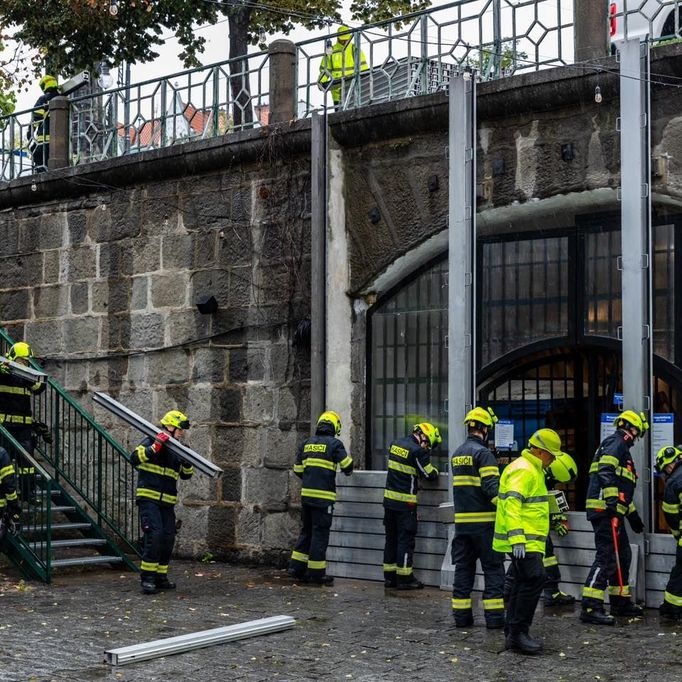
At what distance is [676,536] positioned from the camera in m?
10.8

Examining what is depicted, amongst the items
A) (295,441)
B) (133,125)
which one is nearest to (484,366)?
(295,441)

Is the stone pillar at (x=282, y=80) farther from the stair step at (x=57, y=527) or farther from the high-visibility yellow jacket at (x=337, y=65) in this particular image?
the stair step at (x=57, y=527)

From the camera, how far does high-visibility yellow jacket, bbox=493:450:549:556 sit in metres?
9.09

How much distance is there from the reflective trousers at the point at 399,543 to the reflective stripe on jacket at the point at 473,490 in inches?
78.1

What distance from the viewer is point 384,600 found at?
11.9m

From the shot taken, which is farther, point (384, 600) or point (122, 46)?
point (122, 46)

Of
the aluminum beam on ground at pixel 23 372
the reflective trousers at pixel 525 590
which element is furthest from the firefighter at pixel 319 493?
the reflective trousers at pixel 525 590

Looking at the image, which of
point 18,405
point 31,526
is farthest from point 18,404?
point 31,526

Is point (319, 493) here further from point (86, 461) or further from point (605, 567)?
point (86, 461)

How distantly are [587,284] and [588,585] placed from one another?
3.26m

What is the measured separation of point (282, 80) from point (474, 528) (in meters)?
6.59

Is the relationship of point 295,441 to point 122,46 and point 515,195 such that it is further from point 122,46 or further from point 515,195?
point 122,46

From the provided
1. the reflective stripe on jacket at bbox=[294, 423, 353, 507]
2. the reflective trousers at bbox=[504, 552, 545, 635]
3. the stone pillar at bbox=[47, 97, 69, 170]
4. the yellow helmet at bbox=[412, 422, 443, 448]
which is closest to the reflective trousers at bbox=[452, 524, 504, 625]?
the reflective trousers at bbox=[504, 552, 545, 635]

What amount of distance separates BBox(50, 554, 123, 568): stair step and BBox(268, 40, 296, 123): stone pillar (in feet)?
17.7
